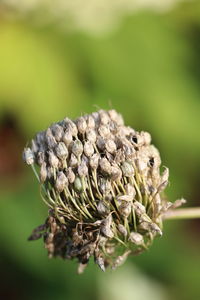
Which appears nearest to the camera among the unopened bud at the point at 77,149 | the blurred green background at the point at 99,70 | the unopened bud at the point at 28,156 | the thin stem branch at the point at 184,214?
the thin stem branch at the point at 184,214

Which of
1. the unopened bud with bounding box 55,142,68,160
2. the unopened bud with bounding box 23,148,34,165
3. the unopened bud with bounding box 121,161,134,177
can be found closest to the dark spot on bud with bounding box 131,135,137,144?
the unopened bud with bounding box 121,161,134,177

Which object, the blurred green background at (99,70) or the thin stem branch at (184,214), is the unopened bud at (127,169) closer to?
the thin stem branch at (184,214)

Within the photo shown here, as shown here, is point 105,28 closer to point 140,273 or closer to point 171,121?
point 171,121

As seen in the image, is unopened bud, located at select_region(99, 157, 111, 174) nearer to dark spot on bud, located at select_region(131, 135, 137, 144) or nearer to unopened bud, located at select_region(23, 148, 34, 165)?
dark spot on bud, located at select_region(131, 135, 137, 144)

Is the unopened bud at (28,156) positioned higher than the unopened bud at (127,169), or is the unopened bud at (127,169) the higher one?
the unopened bud at (28,156)

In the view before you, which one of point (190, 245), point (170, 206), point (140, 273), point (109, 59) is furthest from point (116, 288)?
point (170, 206)

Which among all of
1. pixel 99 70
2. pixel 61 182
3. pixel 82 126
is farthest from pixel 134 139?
pixel 99 70

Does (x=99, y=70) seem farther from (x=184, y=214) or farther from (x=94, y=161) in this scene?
(x=184, y=214)

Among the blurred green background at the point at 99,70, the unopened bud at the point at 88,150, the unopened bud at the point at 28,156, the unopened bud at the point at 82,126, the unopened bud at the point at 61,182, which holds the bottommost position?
the unopened bud at the point at 61,182

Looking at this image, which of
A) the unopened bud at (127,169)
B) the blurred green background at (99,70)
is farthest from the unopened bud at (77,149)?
the blurred green background at (99,70)
